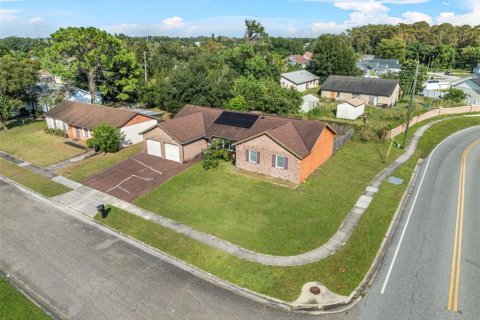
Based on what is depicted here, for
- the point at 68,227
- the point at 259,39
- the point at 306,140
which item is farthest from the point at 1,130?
the point at 259,39

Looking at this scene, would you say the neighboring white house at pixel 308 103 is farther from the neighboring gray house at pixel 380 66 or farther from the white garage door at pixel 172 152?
the neighboring gray house at pixel 380 66

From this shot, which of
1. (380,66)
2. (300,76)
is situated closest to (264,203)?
(300,76)

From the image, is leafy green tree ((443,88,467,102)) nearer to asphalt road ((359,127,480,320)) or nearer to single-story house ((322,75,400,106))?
single-story house ((322,75,400,106))

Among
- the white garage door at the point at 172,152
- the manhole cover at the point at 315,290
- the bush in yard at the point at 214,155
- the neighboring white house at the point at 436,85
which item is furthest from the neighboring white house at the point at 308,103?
the manhole cover at the point at 315,290

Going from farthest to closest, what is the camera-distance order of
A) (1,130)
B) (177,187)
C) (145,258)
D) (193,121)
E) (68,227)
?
(1,130) < (193,121) < (177,187) < (68,227) < (145,258)

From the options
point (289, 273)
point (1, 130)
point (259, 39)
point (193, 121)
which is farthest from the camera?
point (259, 39)

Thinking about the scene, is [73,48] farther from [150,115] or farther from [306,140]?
[306,140]

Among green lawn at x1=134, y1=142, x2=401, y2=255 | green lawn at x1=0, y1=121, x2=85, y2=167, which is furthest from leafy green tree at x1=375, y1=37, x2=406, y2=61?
green lawn at x1=0, y1=121, x2=85, y2=167
